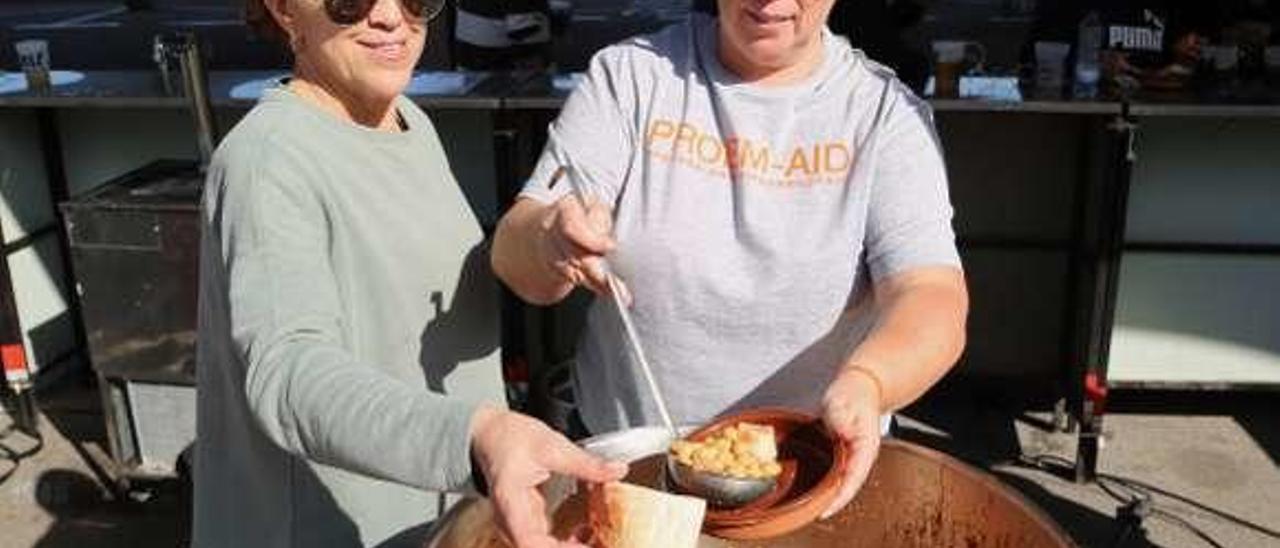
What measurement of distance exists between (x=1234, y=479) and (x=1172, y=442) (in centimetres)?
28

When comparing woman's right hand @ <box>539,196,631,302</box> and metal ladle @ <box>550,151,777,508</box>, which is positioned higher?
woman's right hand @ <box>539,196,631,302</box>

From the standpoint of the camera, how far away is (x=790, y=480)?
4.71ft

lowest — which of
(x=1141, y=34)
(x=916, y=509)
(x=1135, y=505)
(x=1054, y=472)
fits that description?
(x=1054, y=472)

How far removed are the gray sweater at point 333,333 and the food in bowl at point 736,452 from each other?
1.01 feet

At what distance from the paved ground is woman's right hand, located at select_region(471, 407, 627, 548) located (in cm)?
290

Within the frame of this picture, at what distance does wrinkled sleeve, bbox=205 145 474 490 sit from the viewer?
1.05 meters

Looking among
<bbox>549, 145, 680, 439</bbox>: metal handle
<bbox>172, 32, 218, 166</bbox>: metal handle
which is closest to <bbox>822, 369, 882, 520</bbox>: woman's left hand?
<bbox>549, 145, 680, 439</bbox>: metal handle

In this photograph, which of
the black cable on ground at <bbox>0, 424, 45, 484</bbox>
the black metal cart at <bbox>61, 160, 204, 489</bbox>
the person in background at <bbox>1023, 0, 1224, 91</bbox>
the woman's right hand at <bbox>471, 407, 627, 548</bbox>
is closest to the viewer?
the woman's right hand at <bbox>471, 407, 627, 548</bbox>

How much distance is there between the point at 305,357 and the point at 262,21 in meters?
0.53

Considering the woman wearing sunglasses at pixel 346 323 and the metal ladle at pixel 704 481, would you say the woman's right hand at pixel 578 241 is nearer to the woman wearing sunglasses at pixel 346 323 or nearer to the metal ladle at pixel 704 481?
the metal ladle at pixel 704 481

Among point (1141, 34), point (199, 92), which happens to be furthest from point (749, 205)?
point (1141, 34)

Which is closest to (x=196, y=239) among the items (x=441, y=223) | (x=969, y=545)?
(x=441, y=223)

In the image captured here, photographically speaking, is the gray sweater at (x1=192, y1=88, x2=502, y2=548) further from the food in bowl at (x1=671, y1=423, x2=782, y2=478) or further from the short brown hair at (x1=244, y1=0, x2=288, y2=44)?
the food in bowl at (x1=671, y1=423, x2=782, y2=478)

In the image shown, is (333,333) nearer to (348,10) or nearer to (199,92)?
(348,10)
